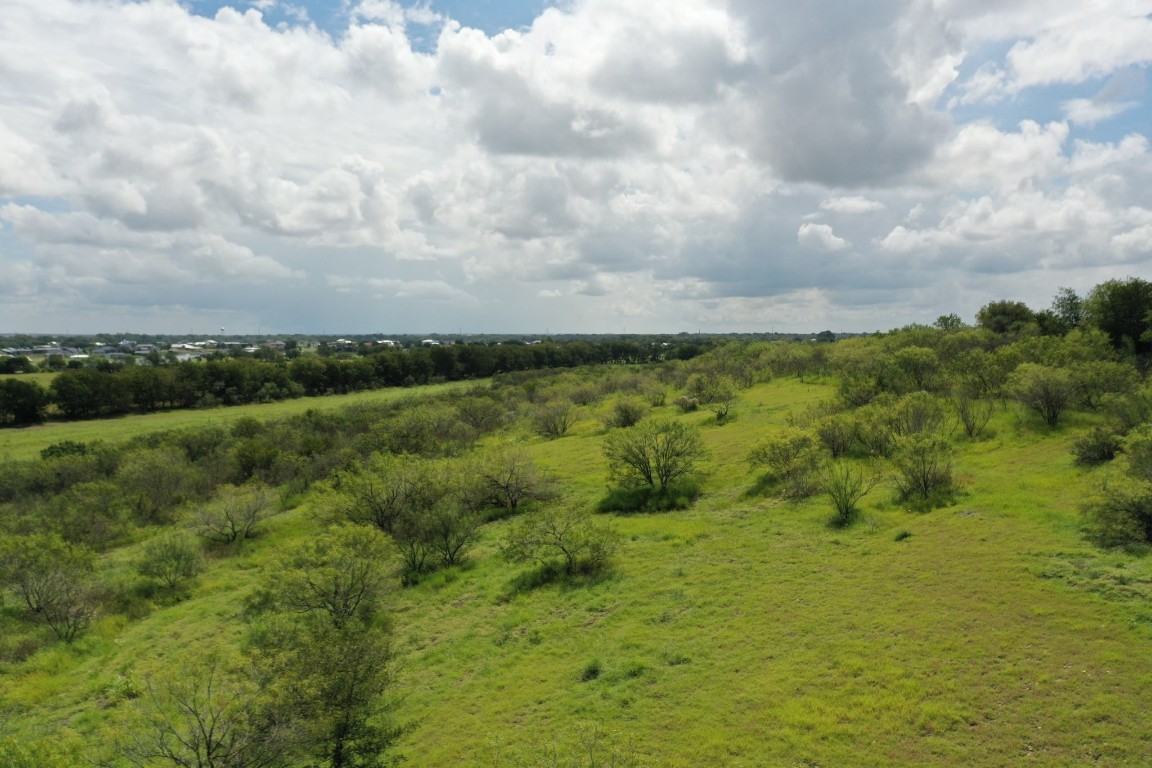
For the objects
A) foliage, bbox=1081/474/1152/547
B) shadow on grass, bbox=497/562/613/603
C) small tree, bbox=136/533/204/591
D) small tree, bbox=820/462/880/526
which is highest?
foliage, bbox=1081/474/1152/547

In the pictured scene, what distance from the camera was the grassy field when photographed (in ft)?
50.1

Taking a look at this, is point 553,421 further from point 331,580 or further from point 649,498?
point 331,580

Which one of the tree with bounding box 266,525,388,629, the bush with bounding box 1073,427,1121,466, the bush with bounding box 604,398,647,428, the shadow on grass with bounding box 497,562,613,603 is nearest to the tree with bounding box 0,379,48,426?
the bush with bounding box 604,398,647,428

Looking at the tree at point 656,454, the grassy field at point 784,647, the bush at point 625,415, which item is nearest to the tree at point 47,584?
the grassy field at point 784,647

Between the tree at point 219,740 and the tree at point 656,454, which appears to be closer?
the tree at point 219,740

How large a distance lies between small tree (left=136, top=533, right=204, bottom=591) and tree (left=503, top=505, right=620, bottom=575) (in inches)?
786

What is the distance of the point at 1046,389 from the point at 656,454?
27804mm

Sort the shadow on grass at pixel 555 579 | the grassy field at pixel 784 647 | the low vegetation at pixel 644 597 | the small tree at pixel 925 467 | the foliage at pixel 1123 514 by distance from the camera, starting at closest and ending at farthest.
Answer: the grassy field at pixel 784 647
the low vegetation at pixel 644 597
the foliage at pixel 1123 514
the shadow on grass at pixel 555 579
the small tree at pixel 925 467

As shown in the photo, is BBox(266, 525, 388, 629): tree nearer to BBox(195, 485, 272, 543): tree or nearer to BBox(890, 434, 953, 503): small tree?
BBox(195, 485, 272, 543): tree

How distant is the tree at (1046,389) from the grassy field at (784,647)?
7.15 metres

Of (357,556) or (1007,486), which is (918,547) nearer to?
(1007,486)

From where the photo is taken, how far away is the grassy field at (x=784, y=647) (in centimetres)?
1527

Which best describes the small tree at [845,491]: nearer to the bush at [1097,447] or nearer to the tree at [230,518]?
the bush at [1097,447]

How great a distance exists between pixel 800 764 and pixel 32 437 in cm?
10450
